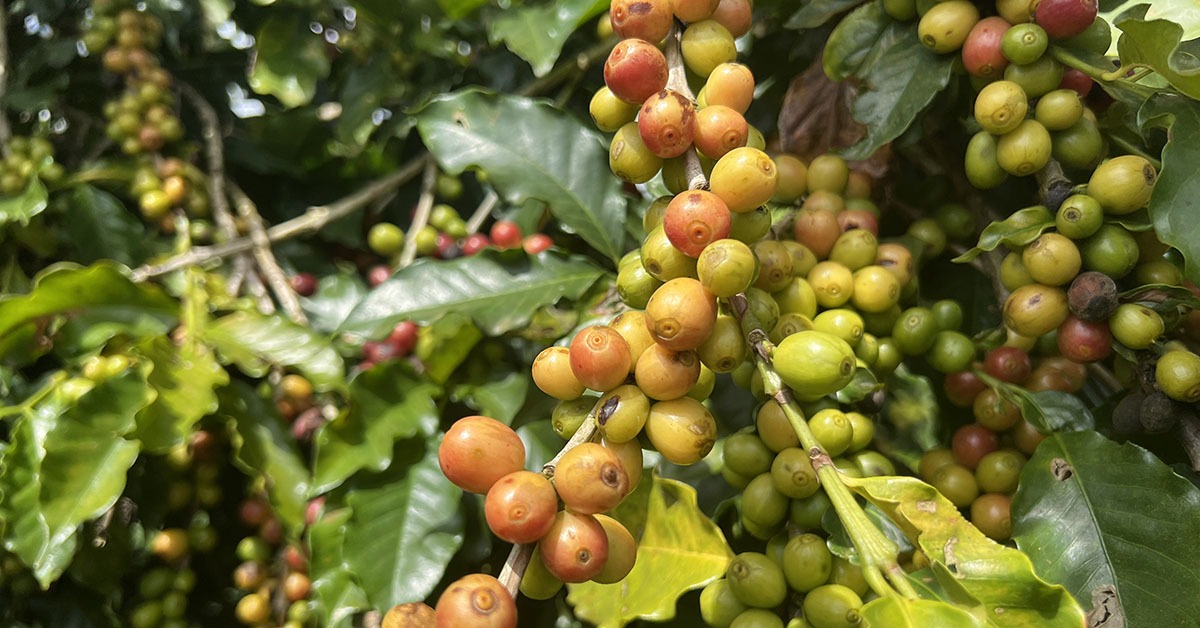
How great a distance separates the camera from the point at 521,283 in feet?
4.00

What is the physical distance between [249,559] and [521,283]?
84 centimetres

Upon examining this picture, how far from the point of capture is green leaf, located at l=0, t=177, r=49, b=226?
58.1 inches

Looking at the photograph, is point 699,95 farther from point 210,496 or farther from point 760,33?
point 210,496

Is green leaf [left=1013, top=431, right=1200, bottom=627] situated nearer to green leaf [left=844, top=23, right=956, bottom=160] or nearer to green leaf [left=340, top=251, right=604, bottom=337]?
green leaf [left=844, top=23, right=956, bottom=160]

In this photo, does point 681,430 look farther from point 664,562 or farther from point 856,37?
point 856,37

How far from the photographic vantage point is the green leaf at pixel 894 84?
3.25 ft

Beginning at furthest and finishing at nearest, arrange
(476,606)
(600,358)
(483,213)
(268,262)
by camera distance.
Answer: (483,213) → (268,262) → (600,358) → (476,606)

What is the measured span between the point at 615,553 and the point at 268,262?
1195 millimetres

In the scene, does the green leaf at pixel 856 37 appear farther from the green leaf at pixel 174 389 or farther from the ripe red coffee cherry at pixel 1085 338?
the green leaf at pixel 174 389

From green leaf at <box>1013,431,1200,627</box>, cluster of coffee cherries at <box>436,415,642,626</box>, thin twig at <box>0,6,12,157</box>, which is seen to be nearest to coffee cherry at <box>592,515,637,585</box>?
cluster of coffee cherries at <box>436,415,642,626</box>

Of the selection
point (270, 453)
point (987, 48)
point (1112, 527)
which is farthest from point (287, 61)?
point (1112, 527)

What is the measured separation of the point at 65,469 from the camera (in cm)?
Answer: 112

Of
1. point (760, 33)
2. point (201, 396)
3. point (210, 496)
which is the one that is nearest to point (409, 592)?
point (201, 396)

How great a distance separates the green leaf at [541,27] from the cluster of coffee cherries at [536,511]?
799 millimetres
